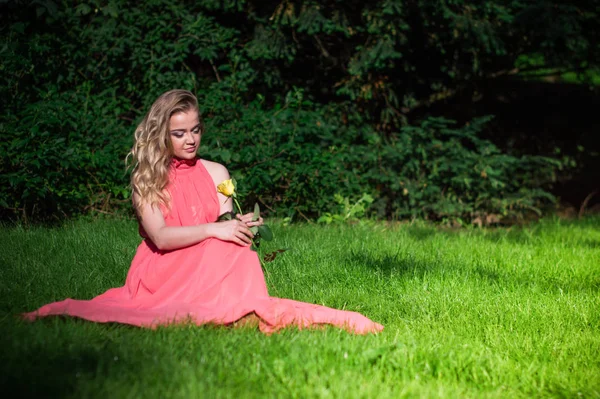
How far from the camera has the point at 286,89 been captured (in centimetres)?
920

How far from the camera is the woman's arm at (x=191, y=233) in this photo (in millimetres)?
3699

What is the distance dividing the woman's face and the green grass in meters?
1.08

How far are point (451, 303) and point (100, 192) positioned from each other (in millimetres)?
4170

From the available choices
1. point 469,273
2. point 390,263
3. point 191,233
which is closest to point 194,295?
point 191,233

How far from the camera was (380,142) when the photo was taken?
28.4ft

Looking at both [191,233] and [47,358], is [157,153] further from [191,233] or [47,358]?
[47,358]

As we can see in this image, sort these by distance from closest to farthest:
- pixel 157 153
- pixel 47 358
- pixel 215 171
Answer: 1. pixel 47 358
2. pixel 157 153
3. pixel 215 171

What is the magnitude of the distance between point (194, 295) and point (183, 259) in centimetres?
23

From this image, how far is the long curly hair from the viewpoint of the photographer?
3.82 meters

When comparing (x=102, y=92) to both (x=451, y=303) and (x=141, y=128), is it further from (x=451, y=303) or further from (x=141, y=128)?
(x=451, y=303)

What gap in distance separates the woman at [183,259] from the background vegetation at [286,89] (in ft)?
8.48

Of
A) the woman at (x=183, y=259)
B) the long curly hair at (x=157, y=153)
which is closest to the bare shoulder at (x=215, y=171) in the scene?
the woman at (x=183, y=259)

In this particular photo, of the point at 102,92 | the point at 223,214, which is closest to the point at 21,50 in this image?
the point at 102,92

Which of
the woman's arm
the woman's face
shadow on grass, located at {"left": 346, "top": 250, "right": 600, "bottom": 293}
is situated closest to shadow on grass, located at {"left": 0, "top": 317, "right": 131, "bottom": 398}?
the woman's arm
